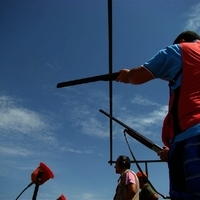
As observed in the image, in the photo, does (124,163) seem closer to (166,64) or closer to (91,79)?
(91,79)

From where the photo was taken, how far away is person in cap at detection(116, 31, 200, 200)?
1.46 m

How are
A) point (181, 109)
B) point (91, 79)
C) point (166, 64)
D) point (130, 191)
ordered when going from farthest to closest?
point (130, 191), point (91, 79), point (166, 64), point (181, 109)

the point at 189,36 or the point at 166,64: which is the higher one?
the point at 189,36

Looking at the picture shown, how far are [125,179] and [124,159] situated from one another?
63cm

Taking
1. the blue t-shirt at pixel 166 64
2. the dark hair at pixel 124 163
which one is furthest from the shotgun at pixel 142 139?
the dark hair at pixel 124 163

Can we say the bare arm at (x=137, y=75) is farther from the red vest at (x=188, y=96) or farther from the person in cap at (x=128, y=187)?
the person in cap at (x=128, y=187)

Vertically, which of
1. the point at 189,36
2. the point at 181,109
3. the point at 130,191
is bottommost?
the point at 130,191

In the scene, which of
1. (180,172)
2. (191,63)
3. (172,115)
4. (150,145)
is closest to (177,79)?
(191,63)

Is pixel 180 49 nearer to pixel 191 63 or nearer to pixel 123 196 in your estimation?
pixel 191 63

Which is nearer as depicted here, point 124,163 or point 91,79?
point 91,79

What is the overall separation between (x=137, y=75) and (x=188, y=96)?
38 cm

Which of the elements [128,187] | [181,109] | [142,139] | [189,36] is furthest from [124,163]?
[181,109]

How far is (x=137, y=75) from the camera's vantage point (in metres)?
1.83

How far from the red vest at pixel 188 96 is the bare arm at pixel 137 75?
0.69ft
